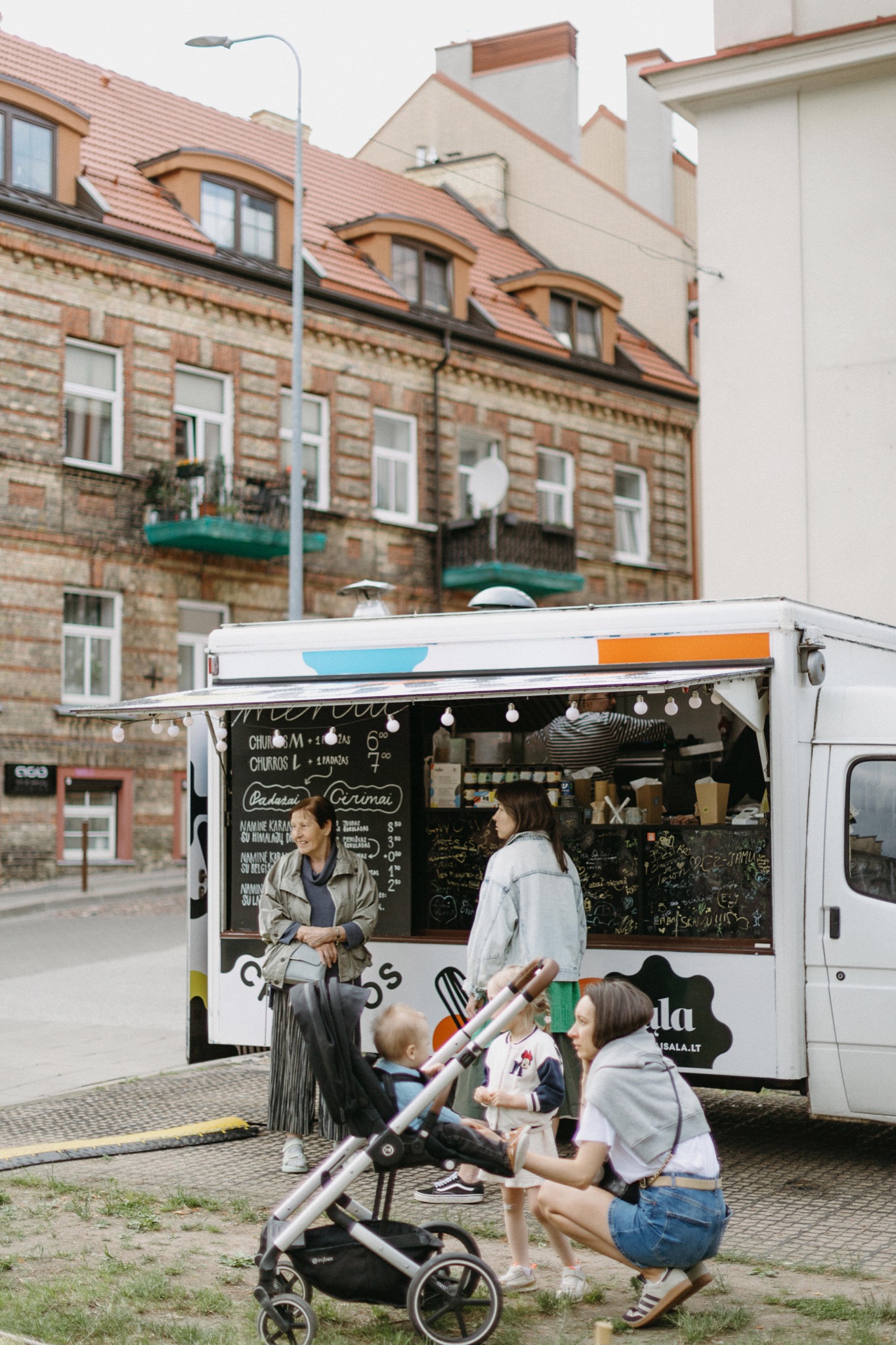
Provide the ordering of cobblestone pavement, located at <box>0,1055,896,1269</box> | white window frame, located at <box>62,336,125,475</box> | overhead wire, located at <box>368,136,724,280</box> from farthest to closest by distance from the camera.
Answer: overhead wire, located at <box>368,136,724,280</box> < white window frame, located at <box>62,336,125,475</box> < cobblestone pavement, located at <box>0,1055,896,1269</box>

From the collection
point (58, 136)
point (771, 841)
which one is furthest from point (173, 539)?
point (771, 841)

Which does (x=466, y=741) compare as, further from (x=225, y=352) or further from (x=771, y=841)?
(x=225, y=352)

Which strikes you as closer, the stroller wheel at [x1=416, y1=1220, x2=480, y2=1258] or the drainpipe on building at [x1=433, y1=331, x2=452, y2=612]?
the stroller wheel at [x1=416, y1=1220, x2=480, y2=1258]

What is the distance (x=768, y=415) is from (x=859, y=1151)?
924cm

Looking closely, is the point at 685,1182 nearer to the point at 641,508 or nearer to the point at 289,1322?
the point at 289,1322

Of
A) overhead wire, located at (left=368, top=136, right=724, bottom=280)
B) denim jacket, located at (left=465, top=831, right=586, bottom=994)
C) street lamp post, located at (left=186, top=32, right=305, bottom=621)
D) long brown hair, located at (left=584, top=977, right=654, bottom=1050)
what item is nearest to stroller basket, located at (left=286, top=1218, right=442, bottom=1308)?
long brown hair, located at (left=584, top=977, right=654, bottom=1050)

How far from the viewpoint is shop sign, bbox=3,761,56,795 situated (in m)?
22.2

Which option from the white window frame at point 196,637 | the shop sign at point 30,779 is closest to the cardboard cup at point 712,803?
the shop sign at point 30,779

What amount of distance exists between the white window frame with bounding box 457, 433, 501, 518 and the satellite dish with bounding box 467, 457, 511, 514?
669 mm

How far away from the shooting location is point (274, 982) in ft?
25.1

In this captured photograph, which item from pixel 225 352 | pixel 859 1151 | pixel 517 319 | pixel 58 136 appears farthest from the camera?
pixel 517 319

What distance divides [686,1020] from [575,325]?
25813 millimetres

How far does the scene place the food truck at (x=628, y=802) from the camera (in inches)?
291

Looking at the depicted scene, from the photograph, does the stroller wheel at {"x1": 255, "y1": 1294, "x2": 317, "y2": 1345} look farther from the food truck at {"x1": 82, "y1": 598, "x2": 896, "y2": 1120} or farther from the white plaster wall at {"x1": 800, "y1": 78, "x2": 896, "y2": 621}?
the white plaster wall at {"x1": 800, "y1": 78, "x2": 896, "y2": 621}
